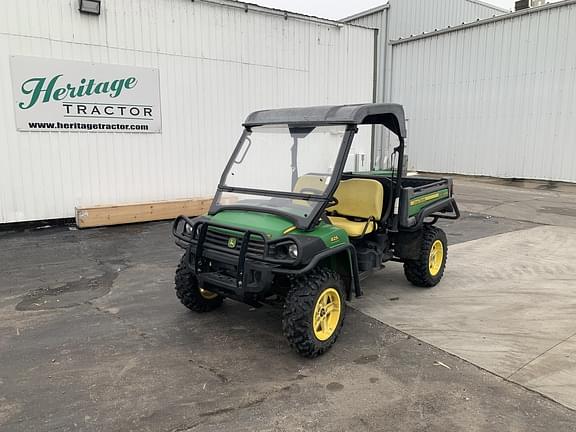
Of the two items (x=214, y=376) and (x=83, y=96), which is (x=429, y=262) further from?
(x=83, y=96)

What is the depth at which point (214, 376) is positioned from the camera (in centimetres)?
334

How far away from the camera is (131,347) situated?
381 centimetres

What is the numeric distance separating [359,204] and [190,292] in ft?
6.09

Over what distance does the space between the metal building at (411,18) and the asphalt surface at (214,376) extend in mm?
18209

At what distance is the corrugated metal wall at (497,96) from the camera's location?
1493 cm

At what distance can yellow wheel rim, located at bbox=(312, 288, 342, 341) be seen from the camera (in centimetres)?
361

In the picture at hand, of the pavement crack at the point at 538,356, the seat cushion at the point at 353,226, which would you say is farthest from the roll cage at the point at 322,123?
the pavement crack at the point at 538,356

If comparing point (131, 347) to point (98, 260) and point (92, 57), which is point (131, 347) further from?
point (92, 57)

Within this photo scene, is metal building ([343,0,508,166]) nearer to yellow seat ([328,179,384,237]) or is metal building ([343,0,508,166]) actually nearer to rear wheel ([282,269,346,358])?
yellow seat ([328,179,384,237])

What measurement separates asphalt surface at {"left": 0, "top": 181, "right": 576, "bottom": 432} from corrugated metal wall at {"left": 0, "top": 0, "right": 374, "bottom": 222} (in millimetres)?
3835

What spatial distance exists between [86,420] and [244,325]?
5.50 feet

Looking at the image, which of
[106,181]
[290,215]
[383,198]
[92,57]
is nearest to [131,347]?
[290,215]

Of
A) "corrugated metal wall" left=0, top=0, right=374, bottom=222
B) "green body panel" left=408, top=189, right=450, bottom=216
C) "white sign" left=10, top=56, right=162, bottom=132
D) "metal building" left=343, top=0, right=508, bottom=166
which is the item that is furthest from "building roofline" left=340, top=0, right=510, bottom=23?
"green body panel" left=408, top=189, right=450, bottom=216

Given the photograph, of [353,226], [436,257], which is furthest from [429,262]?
[353,226]
